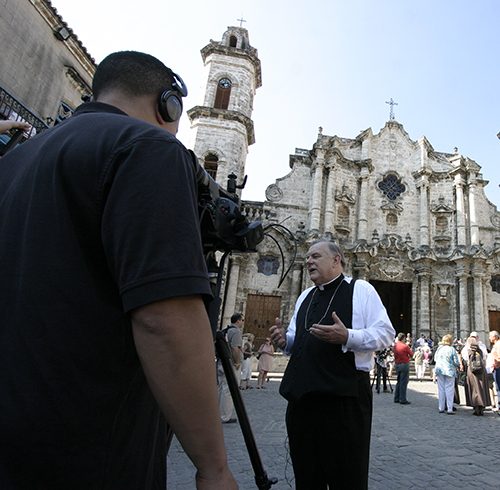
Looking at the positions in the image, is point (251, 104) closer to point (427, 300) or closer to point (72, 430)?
point (427, 300)

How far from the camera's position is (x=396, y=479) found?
13.4 feet

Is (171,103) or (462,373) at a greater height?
(171,103)

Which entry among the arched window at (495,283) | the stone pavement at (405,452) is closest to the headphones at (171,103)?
the stone pavement at (405,452)

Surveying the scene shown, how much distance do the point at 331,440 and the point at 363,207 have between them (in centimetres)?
A: 2281

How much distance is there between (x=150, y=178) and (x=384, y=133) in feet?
93.3

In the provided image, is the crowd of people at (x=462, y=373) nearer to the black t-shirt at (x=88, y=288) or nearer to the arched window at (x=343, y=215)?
the black t-shirt at (x=88, y=288)

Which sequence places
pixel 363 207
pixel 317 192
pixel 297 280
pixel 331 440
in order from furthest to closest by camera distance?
pixel 363 207
pixel 317 192
pixel 297 280
pixel 331 440

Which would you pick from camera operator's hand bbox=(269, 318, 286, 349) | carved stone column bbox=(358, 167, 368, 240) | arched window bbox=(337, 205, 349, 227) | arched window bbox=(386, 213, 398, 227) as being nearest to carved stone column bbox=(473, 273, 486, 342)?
arched window bbox=(386, 213, 398, 227)

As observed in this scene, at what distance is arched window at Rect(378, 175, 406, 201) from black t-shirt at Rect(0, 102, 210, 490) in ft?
85.9

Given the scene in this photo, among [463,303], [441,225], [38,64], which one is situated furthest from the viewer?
[441,225]

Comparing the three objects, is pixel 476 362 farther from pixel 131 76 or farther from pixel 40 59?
pixel 40 59

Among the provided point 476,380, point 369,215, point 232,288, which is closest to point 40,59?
point 232,288

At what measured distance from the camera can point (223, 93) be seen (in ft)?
77.0

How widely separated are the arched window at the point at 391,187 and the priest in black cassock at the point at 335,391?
2407cm
